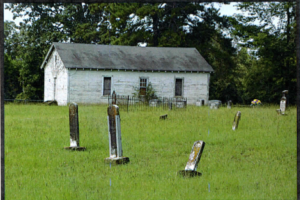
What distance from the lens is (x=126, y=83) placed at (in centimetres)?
586

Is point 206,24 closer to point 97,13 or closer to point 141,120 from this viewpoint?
point 97,13

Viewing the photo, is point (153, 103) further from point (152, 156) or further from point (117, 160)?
point (117, 160)

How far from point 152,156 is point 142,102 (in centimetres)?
95

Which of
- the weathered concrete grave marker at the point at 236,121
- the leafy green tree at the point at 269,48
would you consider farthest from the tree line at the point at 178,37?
the weathered concrete grave marker at the point at 236,121

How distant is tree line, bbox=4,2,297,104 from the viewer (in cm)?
486

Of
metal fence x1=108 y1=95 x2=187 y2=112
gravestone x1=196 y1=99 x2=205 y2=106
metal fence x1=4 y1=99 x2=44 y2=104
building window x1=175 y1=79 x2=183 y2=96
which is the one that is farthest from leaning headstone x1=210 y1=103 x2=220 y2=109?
metal fence x1=4 y1=99 x2=44 y2=104

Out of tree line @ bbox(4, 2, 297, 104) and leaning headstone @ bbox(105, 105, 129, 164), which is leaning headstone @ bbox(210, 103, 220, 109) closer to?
tree line @ bbox(4, 2, 297, 104)

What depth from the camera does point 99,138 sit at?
22.1ft

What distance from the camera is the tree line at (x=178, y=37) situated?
486cm

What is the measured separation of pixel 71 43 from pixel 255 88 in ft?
9.90

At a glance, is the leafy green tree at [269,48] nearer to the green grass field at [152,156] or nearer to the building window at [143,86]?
the green grass field at [152,156]

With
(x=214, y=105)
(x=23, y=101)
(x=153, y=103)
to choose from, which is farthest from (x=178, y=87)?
(x=23, y=101)

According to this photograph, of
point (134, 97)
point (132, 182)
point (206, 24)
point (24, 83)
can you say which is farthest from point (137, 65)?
point (132, 182)

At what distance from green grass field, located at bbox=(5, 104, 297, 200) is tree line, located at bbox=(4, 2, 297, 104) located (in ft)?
1.72
